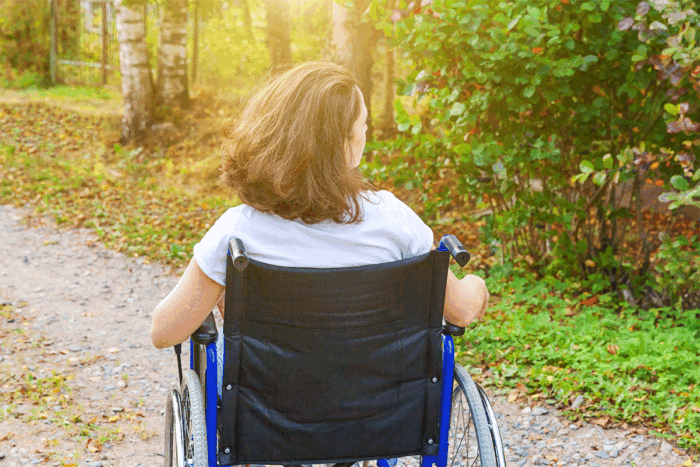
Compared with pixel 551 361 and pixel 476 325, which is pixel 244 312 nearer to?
pixel 551 361

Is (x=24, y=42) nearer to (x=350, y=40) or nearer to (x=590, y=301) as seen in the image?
(x=350, y=40)

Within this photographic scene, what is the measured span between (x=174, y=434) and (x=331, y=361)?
0.59 metres

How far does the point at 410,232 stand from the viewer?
1857 millimetres

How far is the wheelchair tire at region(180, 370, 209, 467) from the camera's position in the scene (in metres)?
1.73

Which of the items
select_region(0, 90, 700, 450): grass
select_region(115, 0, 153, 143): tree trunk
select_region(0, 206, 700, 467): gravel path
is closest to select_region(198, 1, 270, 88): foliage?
select_region(115, 0, 153, 143): tree trunk

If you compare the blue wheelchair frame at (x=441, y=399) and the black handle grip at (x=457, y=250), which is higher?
the black handle grip at (x=457, y=250)

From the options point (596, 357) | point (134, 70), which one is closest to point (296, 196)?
point (596, 357)

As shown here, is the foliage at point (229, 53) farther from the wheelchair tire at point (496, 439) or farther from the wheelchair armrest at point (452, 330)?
the wheelchair tire at point (496, 439)

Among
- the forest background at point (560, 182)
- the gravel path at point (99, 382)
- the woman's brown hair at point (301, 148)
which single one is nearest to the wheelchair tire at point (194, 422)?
the woman's brown hair at point (301, 148)

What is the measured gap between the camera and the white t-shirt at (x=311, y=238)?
1741mm

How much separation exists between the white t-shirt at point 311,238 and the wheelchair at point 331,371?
0.19ft

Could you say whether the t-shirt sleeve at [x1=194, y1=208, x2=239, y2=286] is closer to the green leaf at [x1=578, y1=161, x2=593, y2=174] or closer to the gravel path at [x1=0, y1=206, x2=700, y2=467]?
the gravel path at [x1=0, y1=206, x2=700, y2=467]

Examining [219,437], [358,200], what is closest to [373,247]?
[358,200]

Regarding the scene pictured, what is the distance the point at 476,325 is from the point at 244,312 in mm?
2954
